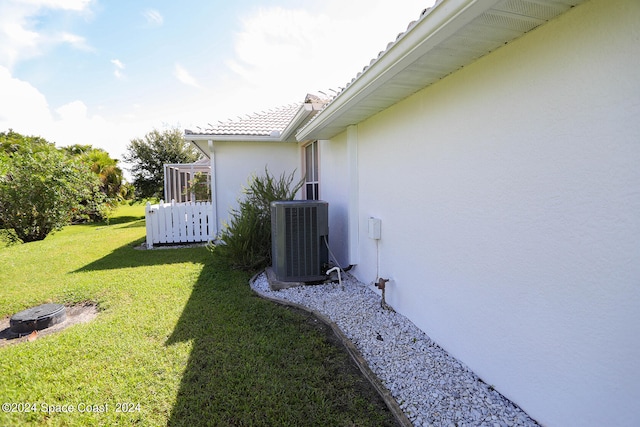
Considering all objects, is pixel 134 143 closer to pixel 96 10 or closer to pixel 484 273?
pixel 96 10

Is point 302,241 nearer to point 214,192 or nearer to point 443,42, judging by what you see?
point 443,42

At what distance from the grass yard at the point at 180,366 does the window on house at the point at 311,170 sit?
3.60 m

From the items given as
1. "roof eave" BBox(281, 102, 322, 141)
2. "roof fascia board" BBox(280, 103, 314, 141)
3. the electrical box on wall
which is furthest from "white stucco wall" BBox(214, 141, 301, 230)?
the electrical box on wall

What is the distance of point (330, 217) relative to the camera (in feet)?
24.2

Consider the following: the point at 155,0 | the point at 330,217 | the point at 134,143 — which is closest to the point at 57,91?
the point at 155,0

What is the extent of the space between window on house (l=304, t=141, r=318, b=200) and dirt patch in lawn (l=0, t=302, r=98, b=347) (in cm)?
533

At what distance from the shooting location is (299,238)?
19.6 ft

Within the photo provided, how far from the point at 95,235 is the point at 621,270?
15.2 meters

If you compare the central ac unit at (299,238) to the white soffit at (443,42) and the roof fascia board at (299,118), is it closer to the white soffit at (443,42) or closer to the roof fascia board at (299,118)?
the roof fascia board at (299,118)

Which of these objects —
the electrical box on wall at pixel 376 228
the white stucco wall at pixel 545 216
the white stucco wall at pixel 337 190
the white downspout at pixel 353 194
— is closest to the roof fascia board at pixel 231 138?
the white stucco wall at pixel 337 190

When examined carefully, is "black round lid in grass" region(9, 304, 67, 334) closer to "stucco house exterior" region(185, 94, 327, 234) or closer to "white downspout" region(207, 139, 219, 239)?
"stucco house exterior" region(185, 94, 327, 234)

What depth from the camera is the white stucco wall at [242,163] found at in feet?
32.3

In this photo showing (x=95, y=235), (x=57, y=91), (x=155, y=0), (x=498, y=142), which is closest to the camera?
(x=498, y=142)

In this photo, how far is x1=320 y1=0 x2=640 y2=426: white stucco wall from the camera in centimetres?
182
